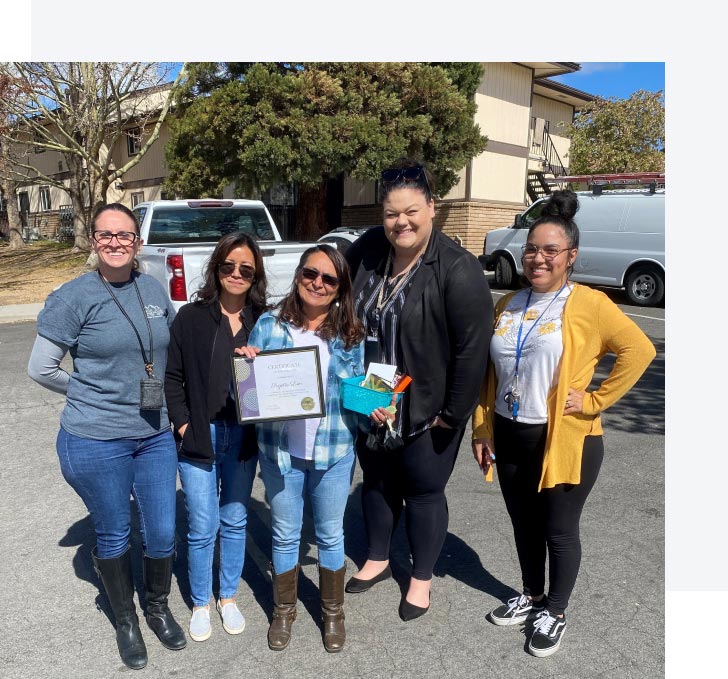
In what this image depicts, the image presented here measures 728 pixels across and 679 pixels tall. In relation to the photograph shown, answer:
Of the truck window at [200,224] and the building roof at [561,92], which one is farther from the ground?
the building roof at [561,92]

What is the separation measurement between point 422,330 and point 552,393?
0.60m

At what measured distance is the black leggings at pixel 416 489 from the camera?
2858mm

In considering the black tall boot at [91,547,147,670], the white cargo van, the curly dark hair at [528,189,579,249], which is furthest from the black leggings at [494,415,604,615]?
the white cargo van

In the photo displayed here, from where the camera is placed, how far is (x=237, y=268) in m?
2.62

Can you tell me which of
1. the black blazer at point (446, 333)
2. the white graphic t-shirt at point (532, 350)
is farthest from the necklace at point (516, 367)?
the black blazer at point (446, 333)

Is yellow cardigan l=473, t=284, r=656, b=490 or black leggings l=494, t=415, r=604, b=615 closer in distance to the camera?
yellow cardigan l=473, t=284, r=656, b=490

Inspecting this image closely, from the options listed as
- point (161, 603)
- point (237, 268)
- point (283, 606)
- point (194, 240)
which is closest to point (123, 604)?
point (161, 603)

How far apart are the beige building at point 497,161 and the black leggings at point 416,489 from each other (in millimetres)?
14612

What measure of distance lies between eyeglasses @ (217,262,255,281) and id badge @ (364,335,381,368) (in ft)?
1.92

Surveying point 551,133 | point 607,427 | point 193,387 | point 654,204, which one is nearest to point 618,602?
point 193,387

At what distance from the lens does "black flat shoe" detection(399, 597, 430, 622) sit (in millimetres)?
2932

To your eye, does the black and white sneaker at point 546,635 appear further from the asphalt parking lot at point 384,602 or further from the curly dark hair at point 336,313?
the curly dark hair at point 336,313

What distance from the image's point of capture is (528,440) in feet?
8.70

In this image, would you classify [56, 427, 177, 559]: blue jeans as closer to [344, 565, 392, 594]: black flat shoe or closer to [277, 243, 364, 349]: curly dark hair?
[277, 243, 364, 349]: curly dark hair
